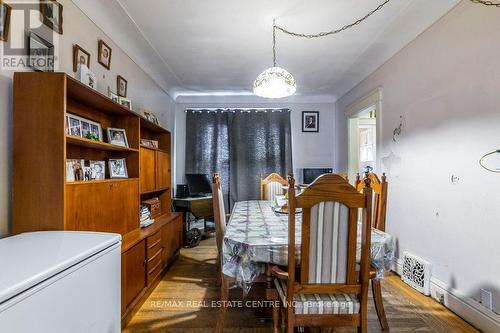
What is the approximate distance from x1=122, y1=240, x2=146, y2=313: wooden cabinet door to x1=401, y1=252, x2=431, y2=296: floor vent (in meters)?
2.42

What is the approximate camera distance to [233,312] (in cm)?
203

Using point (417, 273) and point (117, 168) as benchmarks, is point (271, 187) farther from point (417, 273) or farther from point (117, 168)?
point (117, 168)

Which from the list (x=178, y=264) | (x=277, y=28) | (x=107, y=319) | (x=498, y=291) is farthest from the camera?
(x=178, y=264)

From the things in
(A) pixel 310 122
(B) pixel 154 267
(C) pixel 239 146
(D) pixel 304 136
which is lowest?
(B) pixel 154 267

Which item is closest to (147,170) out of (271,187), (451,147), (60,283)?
(271,187)

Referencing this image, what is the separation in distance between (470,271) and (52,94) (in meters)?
2.92

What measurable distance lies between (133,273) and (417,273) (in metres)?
2.45

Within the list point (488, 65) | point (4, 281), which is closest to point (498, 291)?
point (488, 65)

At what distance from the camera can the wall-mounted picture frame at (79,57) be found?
6.15 feet

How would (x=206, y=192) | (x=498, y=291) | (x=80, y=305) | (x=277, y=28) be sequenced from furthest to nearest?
(x=206, y=192) < (x=277, y=28) < (x=498, y=291) < (x=80, y=305)

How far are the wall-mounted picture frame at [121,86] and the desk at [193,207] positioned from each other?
1.69m

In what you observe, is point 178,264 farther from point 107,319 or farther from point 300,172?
point 300,172

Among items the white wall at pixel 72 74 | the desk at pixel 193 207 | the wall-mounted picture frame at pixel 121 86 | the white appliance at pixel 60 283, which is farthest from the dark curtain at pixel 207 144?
the white appliance at pixel 60 283

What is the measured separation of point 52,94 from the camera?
53.4 inches
